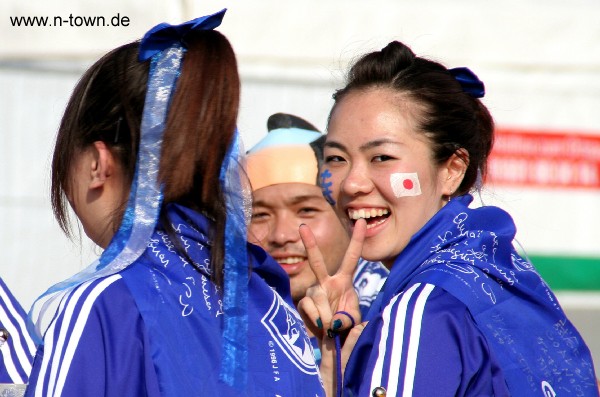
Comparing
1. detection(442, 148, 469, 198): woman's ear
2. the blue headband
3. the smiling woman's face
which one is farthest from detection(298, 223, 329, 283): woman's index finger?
the blue headband

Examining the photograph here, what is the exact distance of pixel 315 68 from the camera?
5.19 m

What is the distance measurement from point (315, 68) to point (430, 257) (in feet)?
10.6

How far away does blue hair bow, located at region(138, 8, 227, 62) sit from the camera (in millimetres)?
1730

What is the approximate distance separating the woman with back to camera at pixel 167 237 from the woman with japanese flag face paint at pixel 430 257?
0.22 meters

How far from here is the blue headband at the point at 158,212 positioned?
1597 millimetres

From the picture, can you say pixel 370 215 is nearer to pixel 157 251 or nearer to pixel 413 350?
pixel 413 350

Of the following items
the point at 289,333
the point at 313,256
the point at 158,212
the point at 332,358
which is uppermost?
the point at 158,212

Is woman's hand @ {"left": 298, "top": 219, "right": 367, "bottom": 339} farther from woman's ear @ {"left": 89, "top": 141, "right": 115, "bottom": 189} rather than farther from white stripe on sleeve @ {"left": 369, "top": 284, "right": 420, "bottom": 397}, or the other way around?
woman's ear @ {"left": 89, "top": 141, "right": 115, "bottom": 189}

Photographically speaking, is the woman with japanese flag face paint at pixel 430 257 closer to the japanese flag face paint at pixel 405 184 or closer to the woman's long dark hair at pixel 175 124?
the japanese flag face paint at pixel 405 184

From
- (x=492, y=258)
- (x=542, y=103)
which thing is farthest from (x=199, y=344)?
(x=542, y=103)

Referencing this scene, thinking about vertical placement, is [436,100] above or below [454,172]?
above

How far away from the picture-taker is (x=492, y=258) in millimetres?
2027

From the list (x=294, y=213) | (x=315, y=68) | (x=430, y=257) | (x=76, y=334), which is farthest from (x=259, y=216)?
(x=315, y=68)

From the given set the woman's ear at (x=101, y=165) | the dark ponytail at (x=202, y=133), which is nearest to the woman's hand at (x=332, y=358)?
the dark ponytail at (x=202, y=133)
